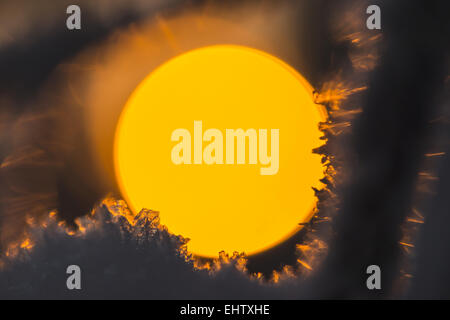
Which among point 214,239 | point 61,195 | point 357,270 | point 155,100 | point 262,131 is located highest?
point 155,100

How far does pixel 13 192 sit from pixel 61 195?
0.22 meters

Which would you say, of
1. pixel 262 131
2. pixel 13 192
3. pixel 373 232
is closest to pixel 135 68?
pixel 262 131

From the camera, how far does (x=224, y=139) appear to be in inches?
77.7

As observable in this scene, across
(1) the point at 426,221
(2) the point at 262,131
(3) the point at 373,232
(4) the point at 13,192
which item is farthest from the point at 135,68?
(1) the point at 426,221

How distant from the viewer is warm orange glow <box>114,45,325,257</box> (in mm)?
1980

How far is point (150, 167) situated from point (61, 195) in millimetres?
436

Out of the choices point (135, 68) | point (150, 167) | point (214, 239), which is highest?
point (135, 68)

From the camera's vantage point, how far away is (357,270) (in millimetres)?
1991

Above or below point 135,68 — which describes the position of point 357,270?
below

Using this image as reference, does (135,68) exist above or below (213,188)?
above

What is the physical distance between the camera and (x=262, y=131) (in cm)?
199

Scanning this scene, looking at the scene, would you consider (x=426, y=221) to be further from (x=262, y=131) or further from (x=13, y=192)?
(x=13, y=192)

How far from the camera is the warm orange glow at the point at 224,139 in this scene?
198 centimetres

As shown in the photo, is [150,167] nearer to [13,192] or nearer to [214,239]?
[214,239]
